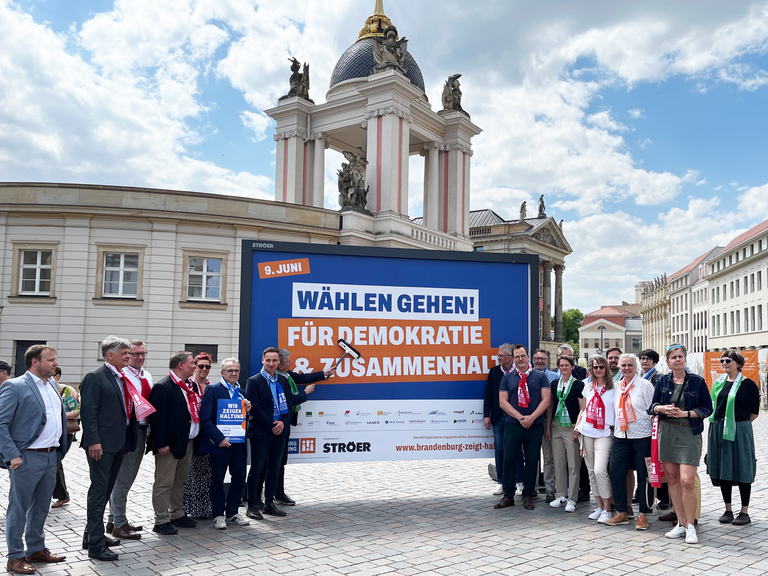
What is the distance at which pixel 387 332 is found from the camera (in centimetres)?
882

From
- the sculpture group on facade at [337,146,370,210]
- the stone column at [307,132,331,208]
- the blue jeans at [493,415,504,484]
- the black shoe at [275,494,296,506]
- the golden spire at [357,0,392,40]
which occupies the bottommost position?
the black shoe at [275,494,296,506]

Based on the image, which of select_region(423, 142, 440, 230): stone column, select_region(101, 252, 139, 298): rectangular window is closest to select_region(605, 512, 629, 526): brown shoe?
select_region(101, 252, 139, 298): rectangular window

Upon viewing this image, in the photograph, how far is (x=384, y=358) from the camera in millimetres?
8773

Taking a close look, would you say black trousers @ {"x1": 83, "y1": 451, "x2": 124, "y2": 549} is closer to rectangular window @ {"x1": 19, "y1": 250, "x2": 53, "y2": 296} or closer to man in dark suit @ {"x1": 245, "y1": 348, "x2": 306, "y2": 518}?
man in dark suit @ {"x1": 245, "y1": 348, "x2": 306, "y2": 518}

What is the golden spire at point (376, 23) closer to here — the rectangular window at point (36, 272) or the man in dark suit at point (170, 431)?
the rectangular window at point (36, 272)

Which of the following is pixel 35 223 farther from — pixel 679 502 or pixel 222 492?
pixel 679 502

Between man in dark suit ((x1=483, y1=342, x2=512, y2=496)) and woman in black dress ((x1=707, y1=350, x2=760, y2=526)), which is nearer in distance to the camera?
woman in black dress ((x1=707, y1=350, x2=760, y2=526))

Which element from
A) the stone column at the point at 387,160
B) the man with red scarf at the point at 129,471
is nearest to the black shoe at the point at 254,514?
the man with red scarf at the point at 129,471

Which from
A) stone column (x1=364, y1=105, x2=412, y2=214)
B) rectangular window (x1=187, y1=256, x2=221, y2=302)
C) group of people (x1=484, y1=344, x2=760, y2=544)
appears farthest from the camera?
stone column (x1=364, y1=105, x2=412, y2=214)

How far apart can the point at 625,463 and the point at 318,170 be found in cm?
3220

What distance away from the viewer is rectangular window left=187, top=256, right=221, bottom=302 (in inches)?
935

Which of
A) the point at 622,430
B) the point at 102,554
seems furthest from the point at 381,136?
the point at 102,554

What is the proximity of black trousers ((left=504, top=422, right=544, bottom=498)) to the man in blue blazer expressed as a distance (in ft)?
10.6

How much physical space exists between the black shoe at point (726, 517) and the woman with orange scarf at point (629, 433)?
90 cm
